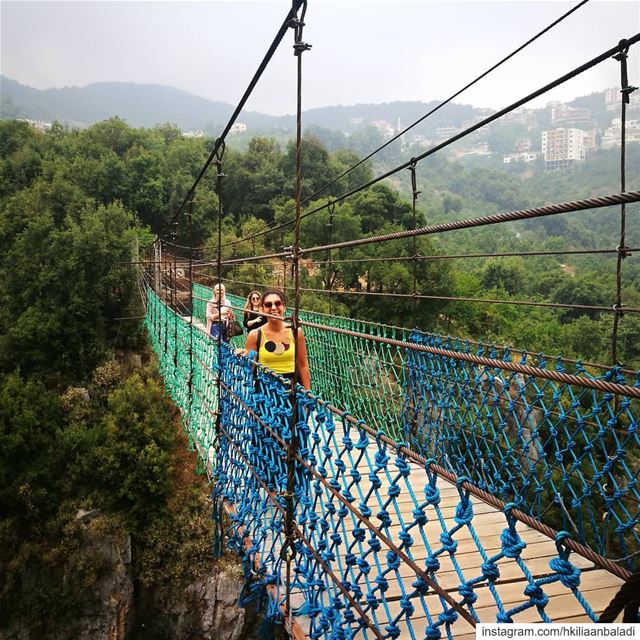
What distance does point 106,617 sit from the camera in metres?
8.50

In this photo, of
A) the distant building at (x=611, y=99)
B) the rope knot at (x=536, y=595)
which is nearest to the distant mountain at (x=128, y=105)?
the distant building at (x=611, y=99)

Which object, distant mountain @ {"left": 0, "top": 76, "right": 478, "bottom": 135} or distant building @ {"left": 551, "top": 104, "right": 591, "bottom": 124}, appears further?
distant mountain @ {"left": 0, "top": 76, "right": 478, "bottom": 135}

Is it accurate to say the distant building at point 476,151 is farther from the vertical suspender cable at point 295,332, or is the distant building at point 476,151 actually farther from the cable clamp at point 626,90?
the vertical suspender cable at point 295,332

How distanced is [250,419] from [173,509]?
874 centimetres

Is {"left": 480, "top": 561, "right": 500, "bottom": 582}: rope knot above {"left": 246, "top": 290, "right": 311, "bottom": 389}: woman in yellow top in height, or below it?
below

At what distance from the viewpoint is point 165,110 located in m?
125

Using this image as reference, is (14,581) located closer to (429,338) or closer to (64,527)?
(64,527)

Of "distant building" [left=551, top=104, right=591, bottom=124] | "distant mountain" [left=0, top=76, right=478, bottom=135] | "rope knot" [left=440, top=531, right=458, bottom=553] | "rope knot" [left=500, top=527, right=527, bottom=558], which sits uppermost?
"distant mountain" [left=0, top=76, right=478, bottom=135]

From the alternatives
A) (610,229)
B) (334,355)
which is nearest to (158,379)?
(334,355)

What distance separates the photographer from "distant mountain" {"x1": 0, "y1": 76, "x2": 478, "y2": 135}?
8938cm

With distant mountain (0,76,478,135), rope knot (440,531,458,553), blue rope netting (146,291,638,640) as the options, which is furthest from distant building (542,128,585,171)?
rope knot (440,531,458,553)

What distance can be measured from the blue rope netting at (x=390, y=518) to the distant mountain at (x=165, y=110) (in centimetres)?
8199

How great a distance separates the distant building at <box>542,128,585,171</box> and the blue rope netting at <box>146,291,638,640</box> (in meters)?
39.9

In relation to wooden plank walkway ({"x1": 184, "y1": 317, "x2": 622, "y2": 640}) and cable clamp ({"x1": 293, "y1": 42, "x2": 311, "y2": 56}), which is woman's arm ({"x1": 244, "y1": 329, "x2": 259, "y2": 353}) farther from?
cable clamp ({"x1": 293, "y1": 42, "x2": 311, "y2": 56})
